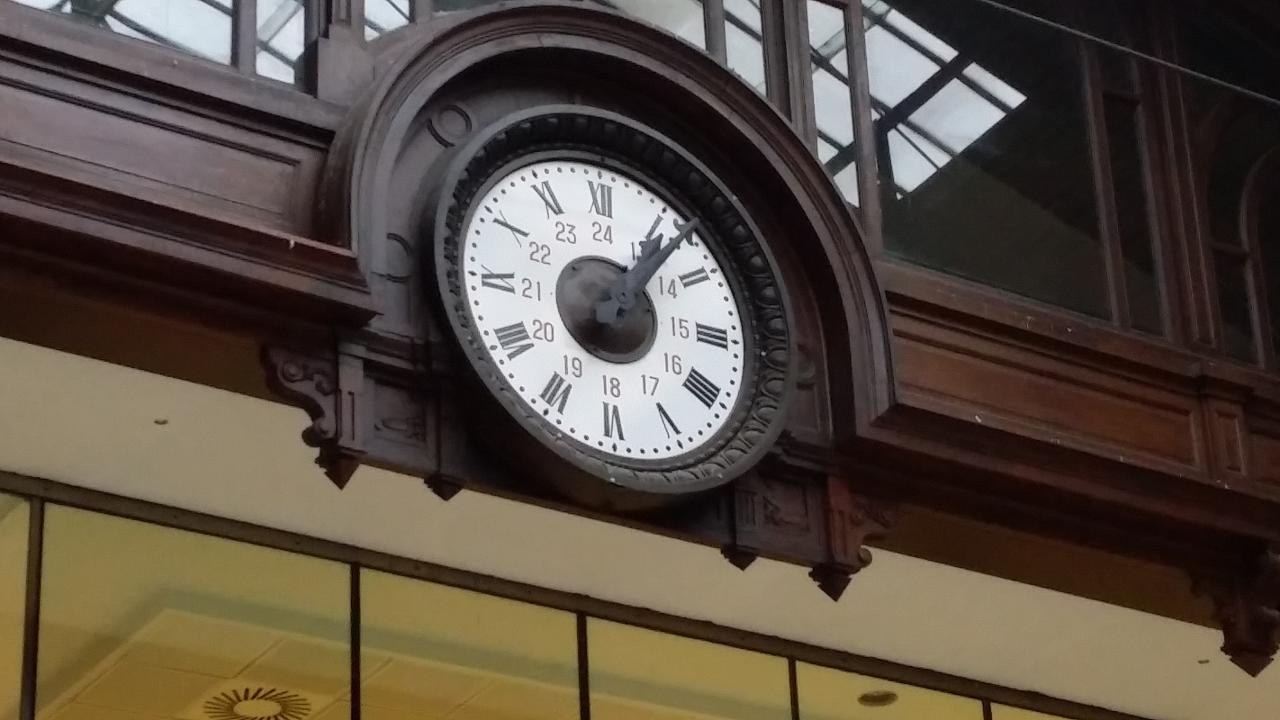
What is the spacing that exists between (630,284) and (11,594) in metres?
1.88

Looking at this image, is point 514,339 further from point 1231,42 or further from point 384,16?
point 1231,42

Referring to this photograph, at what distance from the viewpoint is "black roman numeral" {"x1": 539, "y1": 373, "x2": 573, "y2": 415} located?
6311 mm

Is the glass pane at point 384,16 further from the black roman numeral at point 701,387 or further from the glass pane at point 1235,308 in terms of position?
the glass pane at point 1235,308

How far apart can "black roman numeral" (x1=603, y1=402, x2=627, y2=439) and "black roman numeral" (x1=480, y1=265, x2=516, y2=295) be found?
1.26 ft

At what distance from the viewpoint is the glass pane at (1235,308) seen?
7.93 m

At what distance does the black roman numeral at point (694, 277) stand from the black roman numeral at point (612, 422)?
1.51 ft

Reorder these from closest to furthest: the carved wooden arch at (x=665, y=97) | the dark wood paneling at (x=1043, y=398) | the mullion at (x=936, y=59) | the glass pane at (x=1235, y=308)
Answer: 1. the carved wooden arch at (x=665, y=97)
2. the dark wood paneling at (x=1043, y=398)
3. the mullion at (x=936, y=59)
4. the glass pane at (x=1235, y=308)

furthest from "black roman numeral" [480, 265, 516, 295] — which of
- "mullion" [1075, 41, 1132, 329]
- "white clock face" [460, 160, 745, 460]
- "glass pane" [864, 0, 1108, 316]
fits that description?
"mullion" [1075, 41, 1132, 329]

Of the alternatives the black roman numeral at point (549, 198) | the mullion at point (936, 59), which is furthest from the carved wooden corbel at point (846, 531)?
the mullion at point (936, 59)

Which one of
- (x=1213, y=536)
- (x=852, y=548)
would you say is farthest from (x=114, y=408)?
(x=1213, y=536)

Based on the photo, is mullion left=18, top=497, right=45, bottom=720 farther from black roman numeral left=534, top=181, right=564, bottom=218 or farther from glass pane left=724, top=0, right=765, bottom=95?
glass pane left=724, top=0, right=765, bottom=95

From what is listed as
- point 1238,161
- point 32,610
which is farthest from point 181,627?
point 1238,161

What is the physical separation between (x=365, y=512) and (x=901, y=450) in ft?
5.03

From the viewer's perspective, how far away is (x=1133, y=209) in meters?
7.97
